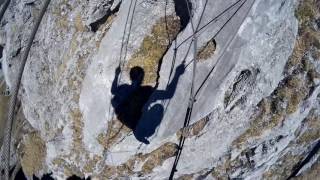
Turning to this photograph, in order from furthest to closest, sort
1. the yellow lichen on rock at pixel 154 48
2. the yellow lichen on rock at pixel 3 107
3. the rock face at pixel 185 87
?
the yellow lichen on rock at pixel 3 107 < the yellow lichen on rock at pixel 154 48 < the rock face at pixel 185 87

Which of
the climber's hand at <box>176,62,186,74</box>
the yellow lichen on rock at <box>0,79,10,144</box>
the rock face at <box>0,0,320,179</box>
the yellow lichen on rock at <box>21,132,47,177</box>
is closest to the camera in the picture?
the rock face at <box>0,0,320,179</box>

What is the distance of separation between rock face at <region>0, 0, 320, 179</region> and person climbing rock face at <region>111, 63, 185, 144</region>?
0.01 meters

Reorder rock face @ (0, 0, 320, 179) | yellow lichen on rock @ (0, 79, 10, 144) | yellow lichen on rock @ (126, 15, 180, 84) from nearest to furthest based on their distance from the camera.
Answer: rock face @ (0, 0, 320, 179)
yellow lichen on rock @ (126, 15, 180, 84)
yellow lichen on rock @ (0, 79, 10, 144)

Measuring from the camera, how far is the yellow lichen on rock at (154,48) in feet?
20.0

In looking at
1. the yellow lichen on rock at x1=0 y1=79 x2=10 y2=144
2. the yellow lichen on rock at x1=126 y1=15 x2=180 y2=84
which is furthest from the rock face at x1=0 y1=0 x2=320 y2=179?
the yellow lichen on rock at x1=0 y1=79 x2=10 y2=144

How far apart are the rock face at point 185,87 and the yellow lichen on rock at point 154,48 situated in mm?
14

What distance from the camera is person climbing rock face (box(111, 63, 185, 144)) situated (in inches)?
241

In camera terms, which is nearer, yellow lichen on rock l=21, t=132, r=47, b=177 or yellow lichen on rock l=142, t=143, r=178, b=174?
yellow lichen on rock l=142, t=143, r=178, b=174

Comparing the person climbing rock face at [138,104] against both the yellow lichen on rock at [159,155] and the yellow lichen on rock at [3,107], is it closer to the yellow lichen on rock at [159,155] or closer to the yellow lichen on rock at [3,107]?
the yellow lichen on rock at [159,155]

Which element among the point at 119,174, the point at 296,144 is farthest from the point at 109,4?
the point at 296,144

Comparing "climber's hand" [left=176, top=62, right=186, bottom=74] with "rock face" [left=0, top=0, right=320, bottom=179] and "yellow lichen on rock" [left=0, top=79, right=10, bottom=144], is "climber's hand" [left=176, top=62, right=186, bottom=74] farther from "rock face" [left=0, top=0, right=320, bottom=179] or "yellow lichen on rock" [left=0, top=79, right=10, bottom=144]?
"yellow lichen on rock" [left=0, top=79, right=10, bottom=144]

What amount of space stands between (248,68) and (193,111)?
0.96 metres

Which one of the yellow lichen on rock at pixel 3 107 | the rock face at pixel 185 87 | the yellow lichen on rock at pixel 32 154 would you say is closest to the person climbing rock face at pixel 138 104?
the rock face at pixel 185 87

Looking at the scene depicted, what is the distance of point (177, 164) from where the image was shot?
248 inches
